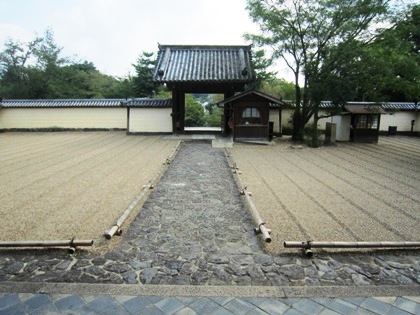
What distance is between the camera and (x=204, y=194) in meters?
6.61

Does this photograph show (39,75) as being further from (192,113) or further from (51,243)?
(51,243)

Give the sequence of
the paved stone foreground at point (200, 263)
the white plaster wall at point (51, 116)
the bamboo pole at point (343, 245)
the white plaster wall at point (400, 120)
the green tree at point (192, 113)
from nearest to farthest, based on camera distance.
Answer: the paved stone foreground at point (200, 263), the bamboo pole at point (343, 245), the white plaster wall at point (51, 116), the white plaster wall at point (400, 120), the green tree at point (192, 113)

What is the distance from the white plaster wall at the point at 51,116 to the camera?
20469 mm

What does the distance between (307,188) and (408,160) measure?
22.6 feet

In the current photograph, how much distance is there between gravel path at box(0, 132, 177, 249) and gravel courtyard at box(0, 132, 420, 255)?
0.02 meters

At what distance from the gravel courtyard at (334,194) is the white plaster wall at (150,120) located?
784cm

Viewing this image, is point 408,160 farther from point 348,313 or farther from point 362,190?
point 348,313

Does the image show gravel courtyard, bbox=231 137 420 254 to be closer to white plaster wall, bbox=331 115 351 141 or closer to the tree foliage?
white plaster wall, bbox=331 115 351 141

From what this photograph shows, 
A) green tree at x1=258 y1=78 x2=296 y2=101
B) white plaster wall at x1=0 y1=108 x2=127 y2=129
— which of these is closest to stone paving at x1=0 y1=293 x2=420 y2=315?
white plaster wall at x1=0 y1=108 x2=127 y2=129

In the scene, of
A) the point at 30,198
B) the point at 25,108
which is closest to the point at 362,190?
the point at 30,198

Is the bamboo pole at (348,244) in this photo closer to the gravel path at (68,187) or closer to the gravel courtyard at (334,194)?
the gravel courtyard at (334,194)

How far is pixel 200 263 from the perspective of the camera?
148 inches

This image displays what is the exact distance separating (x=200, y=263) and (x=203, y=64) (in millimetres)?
15776

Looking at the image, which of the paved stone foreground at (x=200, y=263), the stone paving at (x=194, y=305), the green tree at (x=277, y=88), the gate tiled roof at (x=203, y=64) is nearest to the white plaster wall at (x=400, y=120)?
the green tree at (x=277, y=88)
